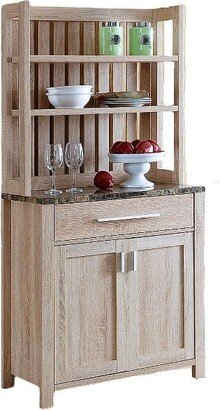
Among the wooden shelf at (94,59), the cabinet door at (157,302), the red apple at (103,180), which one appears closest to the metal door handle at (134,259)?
the cabinet door at (157,302)

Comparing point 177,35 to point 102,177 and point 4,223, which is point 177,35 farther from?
point 4,223

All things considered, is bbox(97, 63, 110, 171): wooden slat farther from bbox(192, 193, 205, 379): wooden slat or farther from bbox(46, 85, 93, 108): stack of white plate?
bbox(192, 193, 205, 379): wooden slat

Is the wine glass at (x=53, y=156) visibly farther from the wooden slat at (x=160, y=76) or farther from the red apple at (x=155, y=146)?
the wooden slat at (x=160, y=76)

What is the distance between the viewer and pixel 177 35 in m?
6.26

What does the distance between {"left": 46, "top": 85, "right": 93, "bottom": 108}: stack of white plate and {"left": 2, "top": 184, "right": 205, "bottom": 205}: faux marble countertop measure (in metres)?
0.43

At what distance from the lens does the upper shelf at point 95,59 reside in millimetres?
5836

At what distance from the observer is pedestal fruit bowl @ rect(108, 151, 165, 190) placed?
20.1 ft

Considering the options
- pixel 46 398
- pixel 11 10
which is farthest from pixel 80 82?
pixel 46 398

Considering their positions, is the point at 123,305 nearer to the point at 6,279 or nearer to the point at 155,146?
the point at 6,279

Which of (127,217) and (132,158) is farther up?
(132,158)

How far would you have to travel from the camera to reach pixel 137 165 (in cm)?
618

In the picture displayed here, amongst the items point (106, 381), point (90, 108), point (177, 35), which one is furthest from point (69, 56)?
point (106, 381)

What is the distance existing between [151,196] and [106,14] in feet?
3.30

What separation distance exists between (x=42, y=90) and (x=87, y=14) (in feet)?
1.49
